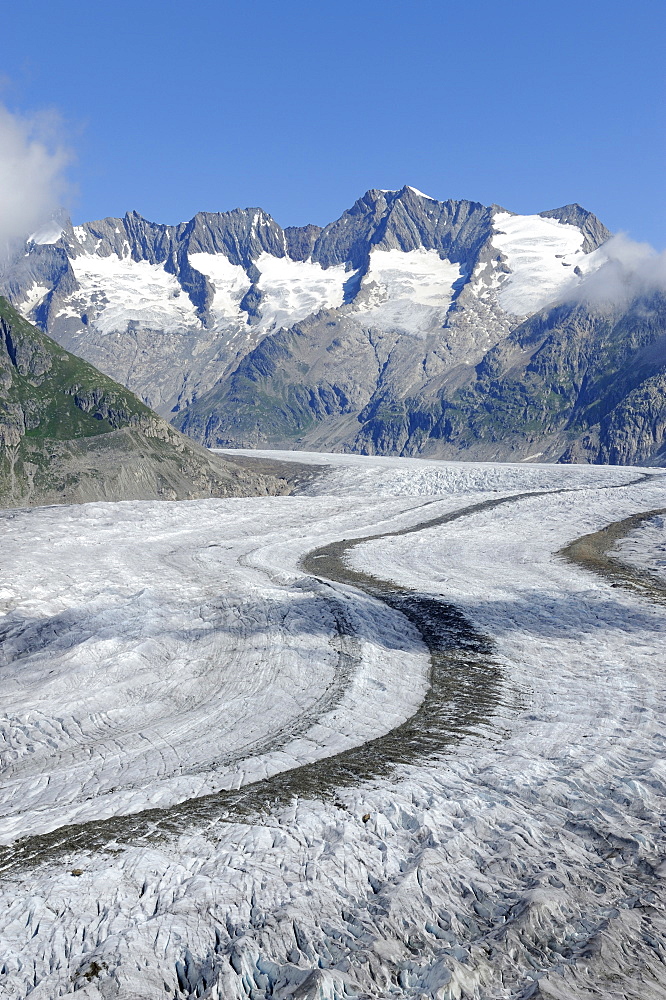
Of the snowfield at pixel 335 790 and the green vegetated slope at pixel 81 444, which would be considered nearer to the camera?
the snowfield at pixel 335 790

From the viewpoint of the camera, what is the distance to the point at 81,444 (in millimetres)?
129375

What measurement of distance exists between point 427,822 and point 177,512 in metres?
53.2

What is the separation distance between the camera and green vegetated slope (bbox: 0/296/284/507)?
118m

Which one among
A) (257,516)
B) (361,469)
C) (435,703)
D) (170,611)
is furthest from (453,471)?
(435,703)

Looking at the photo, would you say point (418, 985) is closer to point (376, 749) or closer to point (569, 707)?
point (376, 749)

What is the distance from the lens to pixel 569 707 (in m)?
16.8

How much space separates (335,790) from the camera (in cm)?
1252

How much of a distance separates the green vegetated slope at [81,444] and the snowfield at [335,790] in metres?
87.0

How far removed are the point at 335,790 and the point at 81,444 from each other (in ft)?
415

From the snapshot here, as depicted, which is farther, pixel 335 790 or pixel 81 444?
pixel 81 444

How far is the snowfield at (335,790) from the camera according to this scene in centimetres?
818

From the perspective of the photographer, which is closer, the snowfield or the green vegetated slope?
the snowfield

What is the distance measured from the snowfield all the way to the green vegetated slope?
87.0 m

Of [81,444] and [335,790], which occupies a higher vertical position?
[335,790]
